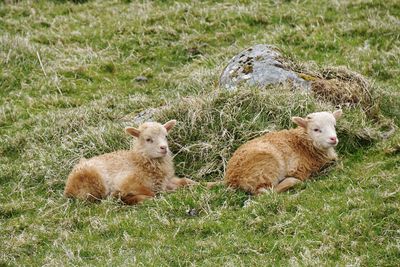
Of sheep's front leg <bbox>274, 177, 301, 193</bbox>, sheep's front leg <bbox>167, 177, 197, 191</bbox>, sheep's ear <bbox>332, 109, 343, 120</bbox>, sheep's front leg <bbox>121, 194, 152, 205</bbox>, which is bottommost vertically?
sheep's front leg <bbox>167, 177, 197, 191</bbox>

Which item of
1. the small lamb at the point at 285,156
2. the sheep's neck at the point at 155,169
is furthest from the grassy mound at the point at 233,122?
the small lamb at the point at 285,156

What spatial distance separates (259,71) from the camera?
44.0 ft

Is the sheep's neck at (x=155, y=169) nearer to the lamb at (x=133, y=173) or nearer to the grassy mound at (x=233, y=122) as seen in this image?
the lamb at (x=133, y=173)

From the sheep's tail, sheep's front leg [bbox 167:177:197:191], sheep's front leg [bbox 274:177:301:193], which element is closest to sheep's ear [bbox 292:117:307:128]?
sheep's front leg [bbox 274:177:301:193]

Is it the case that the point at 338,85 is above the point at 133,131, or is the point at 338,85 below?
below

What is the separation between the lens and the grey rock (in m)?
13.2

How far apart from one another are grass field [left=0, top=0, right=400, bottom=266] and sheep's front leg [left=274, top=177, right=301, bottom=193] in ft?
0.66

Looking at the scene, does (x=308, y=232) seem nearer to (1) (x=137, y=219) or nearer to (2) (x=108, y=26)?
(1) (x=137, y=219)

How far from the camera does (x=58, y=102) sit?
50.8 feet

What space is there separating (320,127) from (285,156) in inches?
27.7

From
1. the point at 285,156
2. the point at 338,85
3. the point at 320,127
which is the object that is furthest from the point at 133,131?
the point at 338,85

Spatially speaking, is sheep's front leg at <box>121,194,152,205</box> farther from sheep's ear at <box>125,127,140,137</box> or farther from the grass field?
sheep's ear at <box>125,127,140,137</box>

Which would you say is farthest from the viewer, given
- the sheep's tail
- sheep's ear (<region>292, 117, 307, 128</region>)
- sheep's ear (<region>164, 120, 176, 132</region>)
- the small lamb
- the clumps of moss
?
the clumps of moss

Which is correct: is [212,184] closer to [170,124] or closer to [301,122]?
[170,124]
